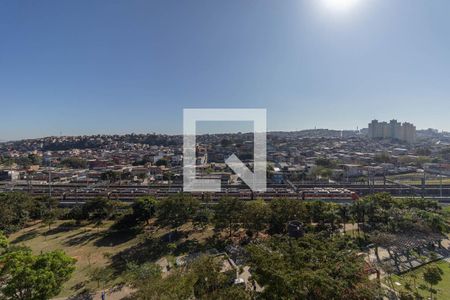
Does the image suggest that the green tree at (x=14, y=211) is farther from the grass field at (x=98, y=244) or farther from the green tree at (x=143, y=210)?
the green tree at (x=143, y=210)

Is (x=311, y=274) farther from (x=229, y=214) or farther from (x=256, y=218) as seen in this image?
(x=229, y=214)

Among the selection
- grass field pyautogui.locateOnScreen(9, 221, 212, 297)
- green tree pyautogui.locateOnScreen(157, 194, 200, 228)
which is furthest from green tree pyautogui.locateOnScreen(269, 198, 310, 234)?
green tree pyautogui.locateOnScreen(157, 194, 200, 228)

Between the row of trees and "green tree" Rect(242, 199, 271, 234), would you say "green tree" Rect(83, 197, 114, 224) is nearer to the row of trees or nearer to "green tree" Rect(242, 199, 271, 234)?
the row of trees

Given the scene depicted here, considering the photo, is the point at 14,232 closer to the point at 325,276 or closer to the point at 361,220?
the point at 325,276

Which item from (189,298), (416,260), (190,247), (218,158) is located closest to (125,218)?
(190,247)

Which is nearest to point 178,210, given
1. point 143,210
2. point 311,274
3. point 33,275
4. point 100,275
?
point 143,210
